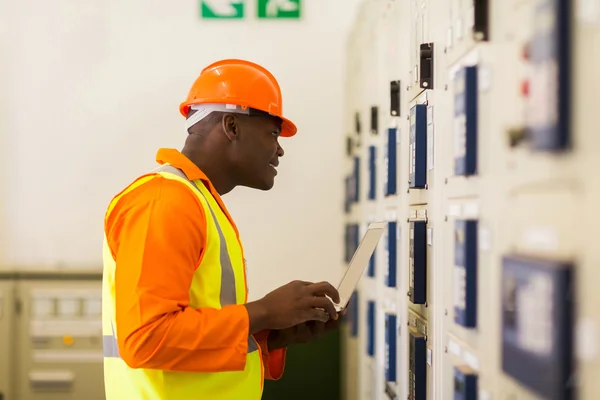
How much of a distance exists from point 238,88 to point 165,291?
618 millimetres

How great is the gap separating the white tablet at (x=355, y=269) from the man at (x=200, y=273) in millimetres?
52

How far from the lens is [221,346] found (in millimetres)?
1557

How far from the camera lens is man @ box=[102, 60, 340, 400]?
1511mm

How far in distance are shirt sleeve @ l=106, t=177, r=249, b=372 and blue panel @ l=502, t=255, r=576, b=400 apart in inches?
24.9

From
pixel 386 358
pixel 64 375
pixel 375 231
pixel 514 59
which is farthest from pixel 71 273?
pixel 514 59

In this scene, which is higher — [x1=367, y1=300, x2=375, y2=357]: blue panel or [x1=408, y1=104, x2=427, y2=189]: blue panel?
[x1=408, y1=104, x2=427, y2=189]: blue panel

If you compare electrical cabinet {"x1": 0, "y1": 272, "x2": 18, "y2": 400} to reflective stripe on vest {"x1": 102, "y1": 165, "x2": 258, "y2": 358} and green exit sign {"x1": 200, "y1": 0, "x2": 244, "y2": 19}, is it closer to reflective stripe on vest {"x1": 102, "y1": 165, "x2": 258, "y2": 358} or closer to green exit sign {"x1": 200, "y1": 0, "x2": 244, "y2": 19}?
green exit sign {"x1": 200, "y1": 0, "x2": 244, "y2": 19}

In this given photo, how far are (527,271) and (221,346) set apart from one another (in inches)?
29.2

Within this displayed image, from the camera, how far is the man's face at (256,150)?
1.84 meters

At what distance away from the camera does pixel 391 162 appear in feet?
8.11

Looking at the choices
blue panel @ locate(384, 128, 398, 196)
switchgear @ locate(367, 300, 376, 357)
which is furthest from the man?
switchgear @ locate(367, 300, 376, 357)

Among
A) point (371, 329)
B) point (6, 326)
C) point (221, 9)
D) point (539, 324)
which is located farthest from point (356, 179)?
point (539, 324)

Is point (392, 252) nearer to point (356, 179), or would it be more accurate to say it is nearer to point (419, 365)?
point (419, 365)

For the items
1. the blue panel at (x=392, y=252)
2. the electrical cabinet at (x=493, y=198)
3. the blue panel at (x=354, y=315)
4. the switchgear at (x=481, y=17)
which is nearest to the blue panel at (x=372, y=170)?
the electrical cabinet at (x=493, y=198)
